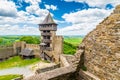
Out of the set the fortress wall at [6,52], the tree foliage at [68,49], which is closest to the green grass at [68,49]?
the tree foliage at [68,49]

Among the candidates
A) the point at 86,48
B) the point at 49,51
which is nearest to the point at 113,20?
the point at 86,48

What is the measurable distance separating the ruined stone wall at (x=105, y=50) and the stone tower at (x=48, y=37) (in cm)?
3409

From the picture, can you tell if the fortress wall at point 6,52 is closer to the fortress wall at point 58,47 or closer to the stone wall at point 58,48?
the stone wall at point 58,48

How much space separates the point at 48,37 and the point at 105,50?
135 ft

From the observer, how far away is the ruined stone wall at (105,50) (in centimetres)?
587

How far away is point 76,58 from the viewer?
7.87 meters

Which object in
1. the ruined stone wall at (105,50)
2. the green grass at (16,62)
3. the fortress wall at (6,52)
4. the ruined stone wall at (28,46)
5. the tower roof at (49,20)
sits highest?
the tower roof at (49,20)

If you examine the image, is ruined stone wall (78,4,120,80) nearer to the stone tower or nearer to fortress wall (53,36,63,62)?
fortress wall (53,36,63,62)

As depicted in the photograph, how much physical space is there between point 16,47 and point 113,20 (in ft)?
152

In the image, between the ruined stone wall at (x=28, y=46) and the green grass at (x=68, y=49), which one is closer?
the ruined stone wall at (x=28, y=46)

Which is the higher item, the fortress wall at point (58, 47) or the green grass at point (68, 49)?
the fortress wall at point (58, 47)

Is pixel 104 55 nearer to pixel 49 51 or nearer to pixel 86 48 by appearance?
pixel 86 48

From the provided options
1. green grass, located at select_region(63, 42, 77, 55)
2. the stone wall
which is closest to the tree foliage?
green grass, located at select_region(63, 42, 77, 55)

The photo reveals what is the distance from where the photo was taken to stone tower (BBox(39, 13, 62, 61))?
42562 millimetres
